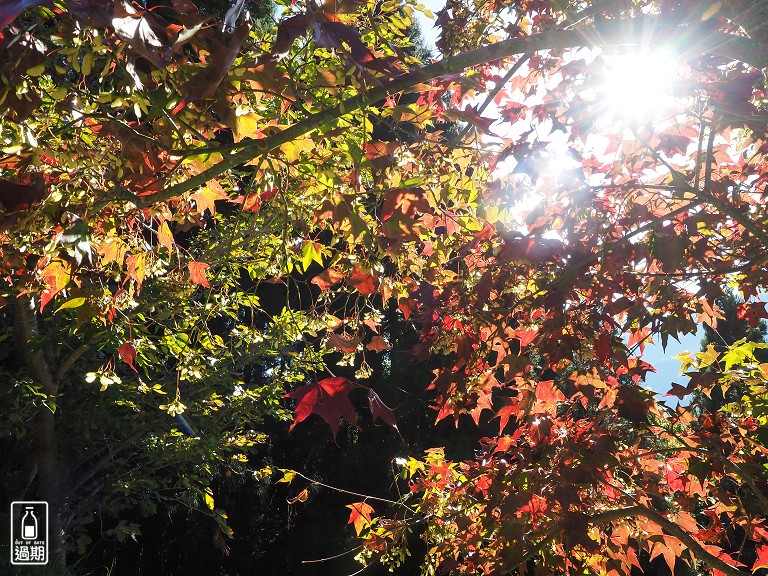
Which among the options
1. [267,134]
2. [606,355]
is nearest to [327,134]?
[267,134]

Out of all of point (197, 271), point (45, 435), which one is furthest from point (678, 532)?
point (45, 435)

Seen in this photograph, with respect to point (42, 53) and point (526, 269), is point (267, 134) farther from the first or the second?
point (526, 269)

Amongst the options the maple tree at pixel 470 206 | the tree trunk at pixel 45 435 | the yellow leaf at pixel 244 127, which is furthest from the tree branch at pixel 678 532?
the tree trunk at pixel 45 435

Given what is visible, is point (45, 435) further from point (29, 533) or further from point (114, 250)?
point (114, 250)

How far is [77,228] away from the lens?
114cm

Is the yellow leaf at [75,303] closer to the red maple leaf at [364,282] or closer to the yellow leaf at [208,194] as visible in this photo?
the yellow leaf at [208,194]

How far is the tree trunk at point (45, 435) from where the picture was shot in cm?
472

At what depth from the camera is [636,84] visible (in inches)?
60.2

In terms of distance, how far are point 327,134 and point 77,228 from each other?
61 cm

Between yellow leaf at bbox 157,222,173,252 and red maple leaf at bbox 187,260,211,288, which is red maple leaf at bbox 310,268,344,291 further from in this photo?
red maple leaf at bbox 187,260,211,288

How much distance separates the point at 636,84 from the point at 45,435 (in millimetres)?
5188

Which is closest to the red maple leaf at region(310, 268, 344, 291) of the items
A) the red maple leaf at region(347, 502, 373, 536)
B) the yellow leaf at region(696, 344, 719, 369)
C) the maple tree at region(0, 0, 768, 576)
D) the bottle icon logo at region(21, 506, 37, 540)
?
the maple tree at region(0, 0, 768, 576)

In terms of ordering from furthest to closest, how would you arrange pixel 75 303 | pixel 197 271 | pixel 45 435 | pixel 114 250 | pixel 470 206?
pixel 45 435 → pixel 197 271 → pixel 470 206 → pixel 114 250 → pixel 75 303

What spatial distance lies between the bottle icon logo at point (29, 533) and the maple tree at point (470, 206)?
359 centimetres
